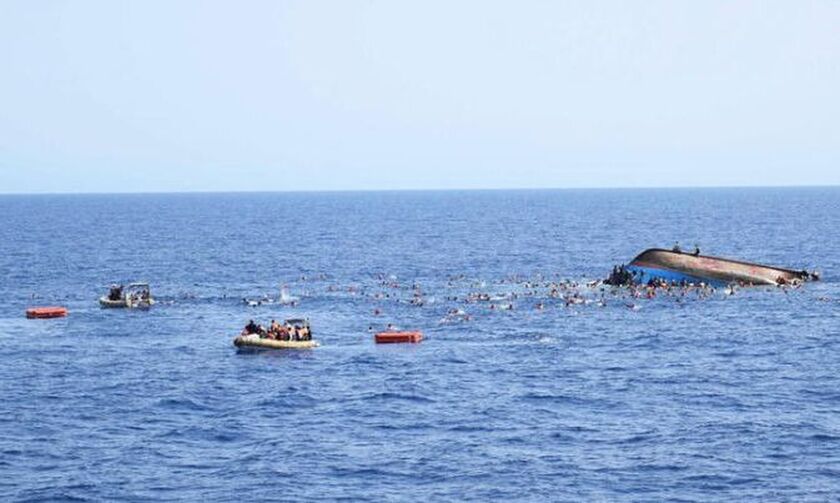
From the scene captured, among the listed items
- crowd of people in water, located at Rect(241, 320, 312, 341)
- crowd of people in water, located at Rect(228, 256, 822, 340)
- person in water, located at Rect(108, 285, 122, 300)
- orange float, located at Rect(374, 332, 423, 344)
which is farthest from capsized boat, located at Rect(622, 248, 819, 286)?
person in water, located at Rect(108, 285, 122, 300)

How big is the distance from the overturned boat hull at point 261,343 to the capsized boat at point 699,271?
161ft

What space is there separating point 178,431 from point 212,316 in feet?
153

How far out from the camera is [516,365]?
8525cm

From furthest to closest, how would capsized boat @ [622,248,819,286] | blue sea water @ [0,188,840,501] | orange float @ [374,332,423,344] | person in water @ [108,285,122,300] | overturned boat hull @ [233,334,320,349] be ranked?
capsized boat @ [622,248,819,286] → person in water @ [108,285,122,300] → orange float @ [374,332,423,344] → overturned boat hull @ [233,334,320,349] → blue sea water @ [0,188,840,501]

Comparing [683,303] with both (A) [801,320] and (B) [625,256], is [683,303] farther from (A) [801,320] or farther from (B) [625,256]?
(B) [625,256]

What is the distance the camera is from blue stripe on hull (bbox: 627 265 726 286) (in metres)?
130

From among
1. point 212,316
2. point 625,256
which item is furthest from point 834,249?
point 212,316

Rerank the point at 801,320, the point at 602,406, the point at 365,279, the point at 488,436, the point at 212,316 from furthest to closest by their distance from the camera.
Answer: the point at 365,279 < the point at 212,316 < the point at 801,320 < the point at 602,406 < the point at 488,436

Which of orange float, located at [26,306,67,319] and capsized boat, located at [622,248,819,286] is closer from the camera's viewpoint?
orange float, located at [26,306,67,319]

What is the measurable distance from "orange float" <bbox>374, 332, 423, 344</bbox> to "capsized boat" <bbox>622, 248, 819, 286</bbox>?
41.4 meters

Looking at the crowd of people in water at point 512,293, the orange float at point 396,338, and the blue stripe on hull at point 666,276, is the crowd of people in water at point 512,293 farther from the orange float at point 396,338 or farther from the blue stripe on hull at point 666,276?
the orange float at point 396,338

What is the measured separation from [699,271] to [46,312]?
209 feet

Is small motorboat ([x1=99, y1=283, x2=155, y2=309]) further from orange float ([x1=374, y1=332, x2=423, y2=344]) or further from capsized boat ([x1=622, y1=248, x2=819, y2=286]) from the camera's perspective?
capsized boat ([x1=622, y1=248, x2=819, y2=286])

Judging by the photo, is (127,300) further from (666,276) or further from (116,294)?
(666,276)
